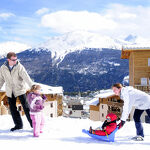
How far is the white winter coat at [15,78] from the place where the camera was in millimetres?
6012

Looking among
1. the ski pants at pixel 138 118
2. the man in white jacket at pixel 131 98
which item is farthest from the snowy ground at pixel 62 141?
the man in white jacket at pixel 131 98

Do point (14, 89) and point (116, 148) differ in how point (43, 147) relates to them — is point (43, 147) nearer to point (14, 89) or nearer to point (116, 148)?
point (116, 148)

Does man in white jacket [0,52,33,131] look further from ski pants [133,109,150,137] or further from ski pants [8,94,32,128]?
ski pants [133,109,150,137]

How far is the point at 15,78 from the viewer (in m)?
6.04

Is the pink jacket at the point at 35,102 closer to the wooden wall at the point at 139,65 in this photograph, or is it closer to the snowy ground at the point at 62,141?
the snowy ground at the point at 62,141

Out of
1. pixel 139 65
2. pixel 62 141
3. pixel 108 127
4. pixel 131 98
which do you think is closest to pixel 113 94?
pixel 139 65

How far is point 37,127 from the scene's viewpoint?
5.73m

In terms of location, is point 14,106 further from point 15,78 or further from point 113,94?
point 113,94

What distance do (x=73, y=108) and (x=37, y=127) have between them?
3491 inches

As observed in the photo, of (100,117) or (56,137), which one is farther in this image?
(100,117)

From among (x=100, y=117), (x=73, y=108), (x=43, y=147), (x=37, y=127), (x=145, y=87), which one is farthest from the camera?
(x=73, y=108)

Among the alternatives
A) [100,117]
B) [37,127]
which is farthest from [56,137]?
[100,117]

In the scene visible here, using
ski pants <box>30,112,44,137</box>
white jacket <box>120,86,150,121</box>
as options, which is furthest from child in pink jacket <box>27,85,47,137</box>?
white jacket <box>120,86,150,121</box>

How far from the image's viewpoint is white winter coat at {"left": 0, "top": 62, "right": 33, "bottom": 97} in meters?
6.01
